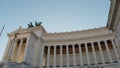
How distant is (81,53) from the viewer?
32156 mm

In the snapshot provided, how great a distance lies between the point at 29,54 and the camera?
28688 mm

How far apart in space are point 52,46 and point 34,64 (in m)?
7.65

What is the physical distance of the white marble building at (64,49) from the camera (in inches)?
1152

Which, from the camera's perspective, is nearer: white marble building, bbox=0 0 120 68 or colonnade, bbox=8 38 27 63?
colonnade, bbox=8 38 27 63

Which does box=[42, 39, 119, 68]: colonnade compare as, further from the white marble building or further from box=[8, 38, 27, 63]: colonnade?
box=[8, 38, 27, 63]: colonnade

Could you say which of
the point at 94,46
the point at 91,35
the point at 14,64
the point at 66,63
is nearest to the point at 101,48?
the point at 94,46

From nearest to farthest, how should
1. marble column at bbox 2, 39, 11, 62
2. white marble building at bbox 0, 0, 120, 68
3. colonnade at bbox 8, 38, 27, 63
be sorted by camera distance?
colonnade at bbox 8, 38, 27, 63 < white marble building at bbox 0, 0, 120, 68 < marble column at bbox 2, 39, 11, 62

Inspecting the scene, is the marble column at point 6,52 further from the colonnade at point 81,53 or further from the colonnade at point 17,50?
the colonnade at point 81,53

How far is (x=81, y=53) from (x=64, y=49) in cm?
524

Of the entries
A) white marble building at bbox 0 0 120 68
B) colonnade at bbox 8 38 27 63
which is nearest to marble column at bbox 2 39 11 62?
white marble building at bbox 0 0 120 68

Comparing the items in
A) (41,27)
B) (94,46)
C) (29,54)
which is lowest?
(29,54)

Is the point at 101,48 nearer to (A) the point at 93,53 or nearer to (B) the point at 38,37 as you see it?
(A) the point at 93,53

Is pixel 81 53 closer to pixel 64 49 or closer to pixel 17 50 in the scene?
pixel 64 49

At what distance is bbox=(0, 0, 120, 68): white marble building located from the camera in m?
29.2
